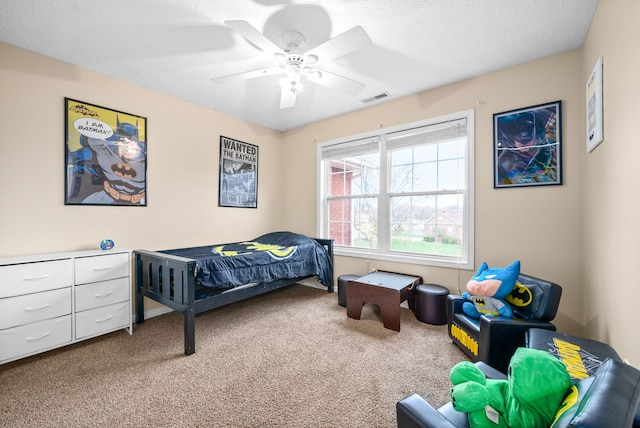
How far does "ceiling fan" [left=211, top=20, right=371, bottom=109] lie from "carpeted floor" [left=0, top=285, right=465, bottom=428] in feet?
7.34

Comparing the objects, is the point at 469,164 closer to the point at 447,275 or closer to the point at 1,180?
the point at 447,275

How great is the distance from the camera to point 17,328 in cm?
195

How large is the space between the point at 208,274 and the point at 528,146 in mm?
3188

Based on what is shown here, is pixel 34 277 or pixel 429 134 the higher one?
pixel 429 134

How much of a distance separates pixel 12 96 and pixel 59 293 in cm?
167

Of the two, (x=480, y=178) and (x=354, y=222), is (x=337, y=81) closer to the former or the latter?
(x=480, y=178)

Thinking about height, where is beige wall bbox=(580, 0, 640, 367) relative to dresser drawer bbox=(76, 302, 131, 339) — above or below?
above

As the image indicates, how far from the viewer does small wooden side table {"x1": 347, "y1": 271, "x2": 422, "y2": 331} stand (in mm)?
2574

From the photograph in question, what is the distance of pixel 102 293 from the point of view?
236 centimetres

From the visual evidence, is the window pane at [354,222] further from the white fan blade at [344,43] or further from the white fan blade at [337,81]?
the white fan blade at [344,43]

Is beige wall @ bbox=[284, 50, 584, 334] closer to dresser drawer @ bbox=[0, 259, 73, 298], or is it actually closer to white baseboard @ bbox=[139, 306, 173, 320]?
white baseboard @ bbox=[139, 306, 173, 320]

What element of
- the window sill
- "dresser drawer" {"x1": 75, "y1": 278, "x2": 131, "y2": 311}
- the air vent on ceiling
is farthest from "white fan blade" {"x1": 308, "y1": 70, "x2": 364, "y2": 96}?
"dresser drawer" {"x1": 75, "y1": 278, "x2": 131, "y2": 311}

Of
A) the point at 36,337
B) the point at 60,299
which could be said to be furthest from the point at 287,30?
the point at 36,337

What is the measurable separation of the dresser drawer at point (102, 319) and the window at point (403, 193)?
99.2 inches
